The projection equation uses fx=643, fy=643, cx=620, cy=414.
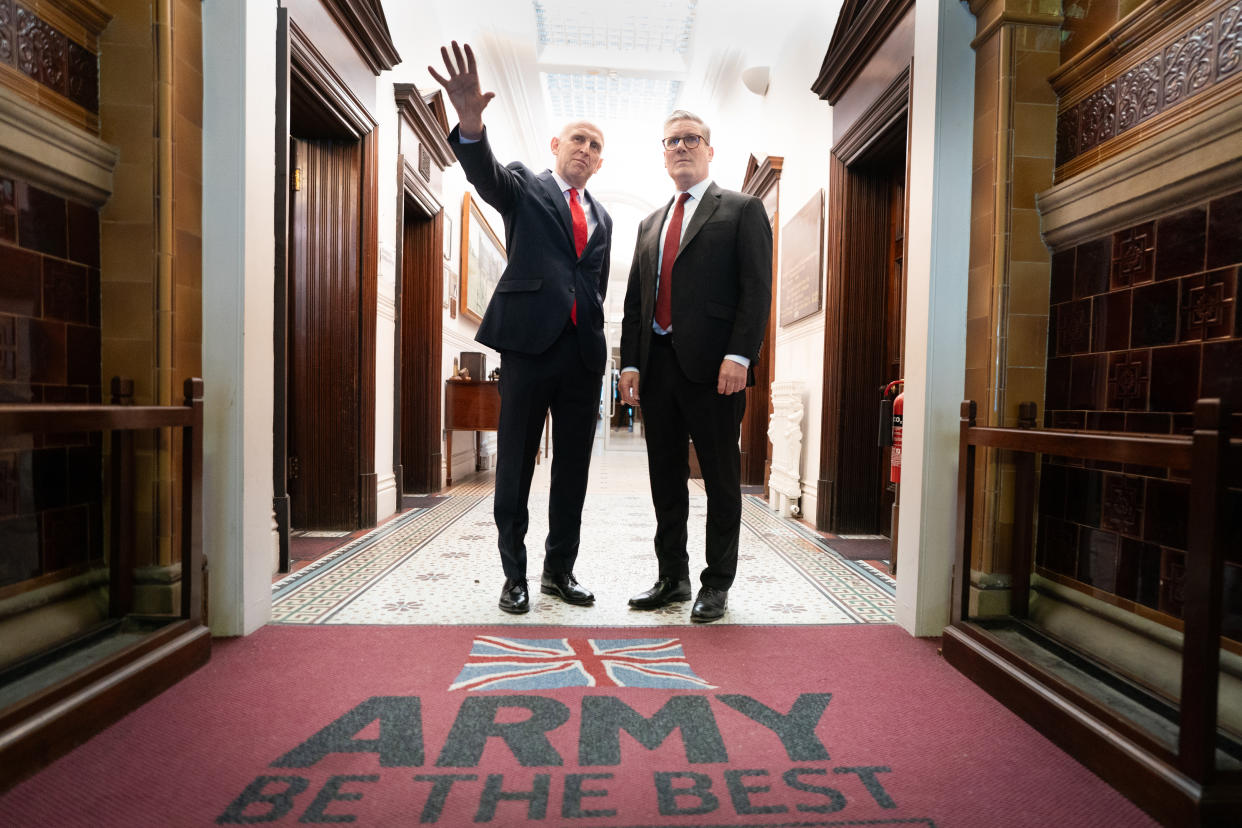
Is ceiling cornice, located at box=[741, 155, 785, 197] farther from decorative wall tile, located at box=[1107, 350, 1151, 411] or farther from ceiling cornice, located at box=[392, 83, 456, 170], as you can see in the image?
decorative wall tile, located at box=[1107, 350, 1151, 411]

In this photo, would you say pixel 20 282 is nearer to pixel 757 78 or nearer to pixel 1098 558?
pixel 1098 558

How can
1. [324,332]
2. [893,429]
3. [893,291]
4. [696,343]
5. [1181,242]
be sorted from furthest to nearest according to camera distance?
1. [893,291]
2. [324,332]
3. [893,429]
4. [696,343]
5. [1181,242]

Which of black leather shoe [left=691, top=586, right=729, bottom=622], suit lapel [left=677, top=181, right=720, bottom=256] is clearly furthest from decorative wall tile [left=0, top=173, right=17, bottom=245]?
black leather shoe [left=691, top=586, right=729, bottom=622]

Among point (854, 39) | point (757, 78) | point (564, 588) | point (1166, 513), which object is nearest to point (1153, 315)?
point (1166, 513)

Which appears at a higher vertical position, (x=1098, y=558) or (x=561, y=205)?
(x=561, y=205)

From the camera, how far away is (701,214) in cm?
198

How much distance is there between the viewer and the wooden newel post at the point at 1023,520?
1581mm

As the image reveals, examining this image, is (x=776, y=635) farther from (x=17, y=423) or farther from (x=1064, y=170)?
(x=17, y=423)

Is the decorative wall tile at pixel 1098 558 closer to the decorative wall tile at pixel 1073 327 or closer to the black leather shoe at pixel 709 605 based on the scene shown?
the decorative wall tile at pixel 1073 327

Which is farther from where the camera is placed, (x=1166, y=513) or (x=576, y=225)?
(x=576, y=225)

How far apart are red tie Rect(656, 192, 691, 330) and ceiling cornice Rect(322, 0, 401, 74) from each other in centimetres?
198

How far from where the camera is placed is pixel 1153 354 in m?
1.39

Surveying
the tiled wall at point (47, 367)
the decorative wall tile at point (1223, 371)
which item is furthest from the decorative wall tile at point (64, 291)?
the decorative wall tile at point (1223, 371)

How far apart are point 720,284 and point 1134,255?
39.0 inches
